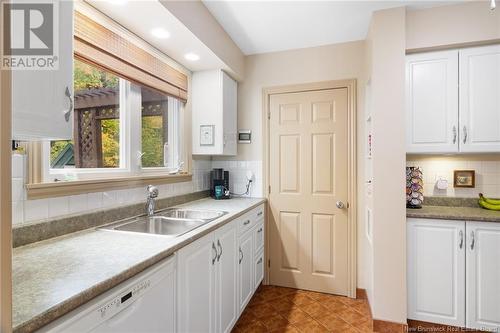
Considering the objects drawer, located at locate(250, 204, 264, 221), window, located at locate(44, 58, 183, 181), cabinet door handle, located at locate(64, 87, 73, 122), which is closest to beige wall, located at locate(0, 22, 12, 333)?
cabinet door handle, located at locate(64, 87, 73, 122)

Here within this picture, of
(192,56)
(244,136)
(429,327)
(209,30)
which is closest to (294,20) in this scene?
(209,30)

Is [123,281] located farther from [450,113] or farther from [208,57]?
[450,113]

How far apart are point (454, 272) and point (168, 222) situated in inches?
84.9

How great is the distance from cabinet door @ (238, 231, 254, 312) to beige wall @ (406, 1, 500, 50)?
2.04 m

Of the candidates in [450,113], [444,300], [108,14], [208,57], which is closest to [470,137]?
[450,113]

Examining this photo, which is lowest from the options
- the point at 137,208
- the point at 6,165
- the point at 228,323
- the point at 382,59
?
the point at 228,323

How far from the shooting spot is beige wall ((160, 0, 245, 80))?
169 centimetres

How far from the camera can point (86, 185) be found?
4.92 ft

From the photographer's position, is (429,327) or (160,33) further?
(429,327)

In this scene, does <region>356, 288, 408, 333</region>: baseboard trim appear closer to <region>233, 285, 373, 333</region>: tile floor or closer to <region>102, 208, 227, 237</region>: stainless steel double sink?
<region>233, 285, 373, 333</region>: tile floor

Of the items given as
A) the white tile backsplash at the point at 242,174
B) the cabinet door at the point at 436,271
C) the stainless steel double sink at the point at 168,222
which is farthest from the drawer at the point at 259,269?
the cabinet door at the point at 436,271

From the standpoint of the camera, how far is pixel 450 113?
2.02 m

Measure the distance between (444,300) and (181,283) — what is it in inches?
77.4

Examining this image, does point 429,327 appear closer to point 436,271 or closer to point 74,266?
point 436,271
